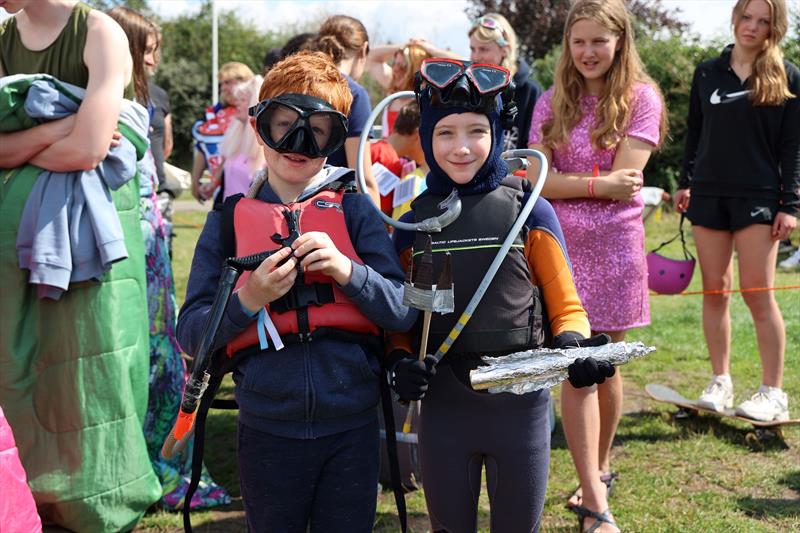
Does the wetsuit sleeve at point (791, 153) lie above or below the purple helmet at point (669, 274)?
above

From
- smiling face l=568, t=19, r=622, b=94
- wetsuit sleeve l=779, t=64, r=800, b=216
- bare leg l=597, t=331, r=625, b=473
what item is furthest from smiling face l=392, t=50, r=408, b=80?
wetsuit sleeve l=779, t=64, r=800, b=216

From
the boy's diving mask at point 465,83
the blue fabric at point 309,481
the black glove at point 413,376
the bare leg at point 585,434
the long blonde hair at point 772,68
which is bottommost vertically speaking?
the bare leg at point 585,434

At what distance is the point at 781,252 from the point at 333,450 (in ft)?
33.2

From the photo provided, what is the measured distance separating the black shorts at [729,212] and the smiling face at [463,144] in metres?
2.61

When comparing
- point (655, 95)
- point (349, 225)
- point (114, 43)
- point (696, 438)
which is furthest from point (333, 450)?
point (696, 438)

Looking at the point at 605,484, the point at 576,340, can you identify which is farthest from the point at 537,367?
the point at 605,484

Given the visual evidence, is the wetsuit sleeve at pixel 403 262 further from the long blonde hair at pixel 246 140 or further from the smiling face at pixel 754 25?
the smiling face at pixel 754 25

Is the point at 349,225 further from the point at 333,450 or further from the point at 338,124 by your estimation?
the point at 333,450

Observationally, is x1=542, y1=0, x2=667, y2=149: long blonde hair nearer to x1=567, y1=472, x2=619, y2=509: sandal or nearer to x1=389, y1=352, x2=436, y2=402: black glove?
x1=567, y1=472, x2=619, y2=509: sandal

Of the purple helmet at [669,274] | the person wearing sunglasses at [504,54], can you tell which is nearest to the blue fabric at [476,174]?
the person wearing sunglasses at [504,54]

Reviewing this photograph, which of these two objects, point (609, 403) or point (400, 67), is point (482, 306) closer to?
point (609, 403)

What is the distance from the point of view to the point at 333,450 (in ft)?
8.09

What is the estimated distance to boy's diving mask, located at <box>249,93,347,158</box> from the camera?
2.39m

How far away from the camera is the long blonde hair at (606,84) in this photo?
361cm
